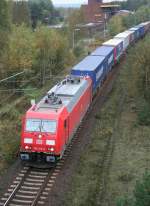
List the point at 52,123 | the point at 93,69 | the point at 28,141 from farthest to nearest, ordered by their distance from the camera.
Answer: the point at 93,69 → the point at 28,141 → the point at 52,123

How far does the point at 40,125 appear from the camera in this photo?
2056cm

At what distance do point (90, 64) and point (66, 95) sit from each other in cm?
1123

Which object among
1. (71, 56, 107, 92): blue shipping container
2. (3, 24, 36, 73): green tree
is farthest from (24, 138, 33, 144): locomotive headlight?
(3, 24, 36, 73): green tree

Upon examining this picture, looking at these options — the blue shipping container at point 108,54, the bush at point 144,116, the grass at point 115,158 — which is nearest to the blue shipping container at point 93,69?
the blue shipping container at point 108,54

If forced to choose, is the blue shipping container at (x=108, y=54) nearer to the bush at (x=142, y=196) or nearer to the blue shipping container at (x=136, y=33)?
the blue shipping container at (x=136, y=33)

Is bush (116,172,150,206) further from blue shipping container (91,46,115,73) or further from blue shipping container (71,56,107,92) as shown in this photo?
blue shipping container (91,46,115,73)

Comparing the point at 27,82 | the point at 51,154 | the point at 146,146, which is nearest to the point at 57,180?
the point at 51,154

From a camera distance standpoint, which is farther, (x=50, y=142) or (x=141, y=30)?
(x=141, y=30)

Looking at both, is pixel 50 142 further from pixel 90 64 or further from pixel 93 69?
pixel 90 64

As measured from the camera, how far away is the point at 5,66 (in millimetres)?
38938

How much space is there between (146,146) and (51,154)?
6728 millimetres

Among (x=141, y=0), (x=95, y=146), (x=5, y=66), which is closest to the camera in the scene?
(x=95, y=146)

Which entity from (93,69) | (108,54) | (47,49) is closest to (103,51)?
(108,54)

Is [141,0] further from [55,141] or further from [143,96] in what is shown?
[55,141]
